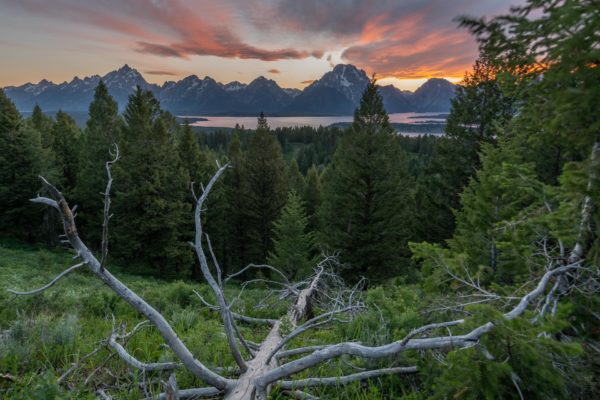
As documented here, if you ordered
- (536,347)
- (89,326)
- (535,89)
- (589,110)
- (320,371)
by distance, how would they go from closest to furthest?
1. (536,347)
2. (589,110)
3. (535,89)
4. (320,371)
5. (89,326)

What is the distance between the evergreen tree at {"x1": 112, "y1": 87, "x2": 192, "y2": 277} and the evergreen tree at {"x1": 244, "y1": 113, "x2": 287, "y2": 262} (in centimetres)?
593

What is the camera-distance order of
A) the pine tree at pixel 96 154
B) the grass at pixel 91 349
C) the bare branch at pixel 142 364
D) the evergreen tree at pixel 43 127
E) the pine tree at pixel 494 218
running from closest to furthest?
the grass at pixel 91 349 < the bare branch at pixel 142 364 < the pine tree at pixel 494 218 < the pine tree at pixel 96 154 < the evergreen tree at pixel 43 127

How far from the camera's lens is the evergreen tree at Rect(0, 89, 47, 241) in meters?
23.1

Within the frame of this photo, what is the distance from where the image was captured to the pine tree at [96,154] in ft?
74.2

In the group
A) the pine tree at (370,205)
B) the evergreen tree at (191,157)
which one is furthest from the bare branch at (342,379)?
the evergreen tree at (191,157)

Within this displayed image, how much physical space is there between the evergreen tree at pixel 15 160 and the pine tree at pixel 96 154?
2925 millimetres

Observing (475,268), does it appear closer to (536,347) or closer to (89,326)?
(536,347)

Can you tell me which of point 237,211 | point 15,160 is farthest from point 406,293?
point 15,160

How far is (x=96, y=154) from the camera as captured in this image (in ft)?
74.9

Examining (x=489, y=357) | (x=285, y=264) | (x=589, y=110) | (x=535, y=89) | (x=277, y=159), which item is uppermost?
(x=535, y=89)

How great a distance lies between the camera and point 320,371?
3408 millimetres

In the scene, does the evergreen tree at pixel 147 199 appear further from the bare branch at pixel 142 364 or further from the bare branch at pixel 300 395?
the bare branch at pixel 300 395

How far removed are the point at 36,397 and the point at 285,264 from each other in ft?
51.0

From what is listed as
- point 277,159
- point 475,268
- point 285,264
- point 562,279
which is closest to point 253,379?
point 562,279
